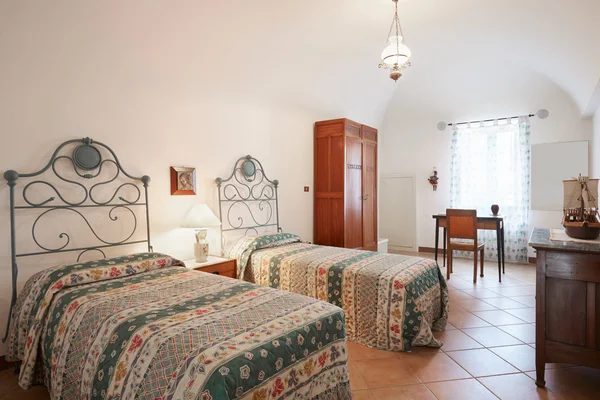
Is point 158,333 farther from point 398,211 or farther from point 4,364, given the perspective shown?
point 398,211

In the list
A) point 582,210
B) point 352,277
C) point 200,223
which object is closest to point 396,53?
point 582,210

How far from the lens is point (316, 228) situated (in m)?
4.75

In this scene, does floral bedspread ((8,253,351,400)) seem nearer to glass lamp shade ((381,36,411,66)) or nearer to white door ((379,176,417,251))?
glass lamp shade ((381,36,411,66))

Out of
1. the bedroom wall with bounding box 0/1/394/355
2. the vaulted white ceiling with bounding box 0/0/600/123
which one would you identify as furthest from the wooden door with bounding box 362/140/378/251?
the bedroom wall with bounding box 0/1/394/355

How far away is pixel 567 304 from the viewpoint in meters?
1.95

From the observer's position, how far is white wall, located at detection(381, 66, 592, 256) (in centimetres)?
492

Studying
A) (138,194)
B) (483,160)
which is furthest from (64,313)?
(483,160)

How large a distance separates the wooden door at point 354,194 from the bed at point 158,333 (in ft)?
8.43

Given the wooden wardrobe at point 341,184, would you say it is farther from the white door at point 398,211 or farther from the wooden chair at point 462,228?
the white door at point 398,211

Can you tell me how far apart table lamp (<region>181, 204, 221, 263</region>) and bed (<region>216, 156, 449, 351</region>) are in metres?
0.36

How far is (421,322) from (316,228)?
244 centimetres

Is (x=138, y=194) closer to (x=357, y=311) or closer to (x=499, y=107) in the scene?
(x=357, y=311)

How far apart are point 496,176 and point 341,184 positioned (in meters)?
2.69

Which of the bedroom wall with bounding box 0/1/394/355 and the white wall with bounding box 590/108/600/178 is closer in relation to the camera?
the bedroom wall with bounding box 0/1/394/355
